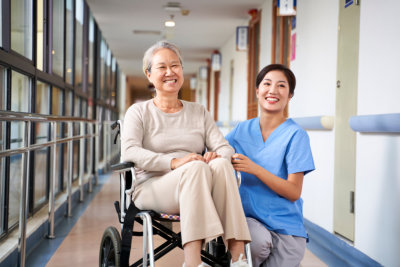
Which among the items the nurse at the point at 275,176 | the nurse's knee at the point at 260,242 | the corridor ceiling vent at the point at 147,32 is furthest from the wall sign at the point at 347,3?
the corridor ceiling vent at the point at 147,32

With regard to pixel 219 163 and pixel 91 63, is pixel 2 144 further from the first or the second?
pixel 91 63

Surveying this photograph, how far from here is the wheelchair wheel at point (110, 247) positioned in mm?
1873

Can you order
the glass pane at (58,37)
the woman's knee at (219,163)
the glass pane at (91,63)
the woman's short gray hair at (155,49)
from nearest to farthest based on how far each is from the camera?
the woman's knee at (219,163) → the woman's short gray hair at (155,49) → the glass pane at (58,37) → the glass pane at (91,63)

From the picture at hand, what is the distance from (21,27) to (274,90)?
2.05 metres

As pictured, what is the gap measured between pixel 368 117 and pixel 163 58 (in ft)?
3.94

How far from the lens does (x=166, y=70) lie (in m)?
1.92

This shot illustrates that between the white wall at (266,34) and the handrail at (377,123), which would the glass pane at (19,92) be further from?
the white wall at (266,34)

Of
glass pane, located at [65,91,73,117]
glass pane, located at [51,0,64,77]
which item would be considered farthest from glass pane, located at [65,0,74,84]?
glass pane, located at [51,0,64,77]

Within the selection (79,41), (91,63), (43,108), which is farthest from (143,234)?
(91,63)

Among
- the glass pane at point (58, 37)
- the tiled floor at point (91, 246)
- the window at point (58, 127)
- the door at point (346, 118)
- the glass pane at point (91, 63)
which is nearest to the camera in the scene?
the tiled floor at point (91, 246)

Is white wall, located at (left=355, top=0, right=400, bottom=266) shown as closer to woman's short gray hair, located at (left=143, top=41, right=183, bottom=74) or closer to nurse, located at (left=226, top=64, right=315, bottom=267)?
nurse, located at (left=226, top=64, right=315, bottom=267)

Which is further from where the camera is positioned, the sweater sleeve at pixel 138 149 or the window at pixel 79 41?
the window at pixel 79 41

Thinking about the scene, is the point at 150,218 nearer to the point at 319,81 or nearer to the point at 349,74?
the point at 349,74

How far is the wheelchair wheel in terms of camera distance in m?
1.87
